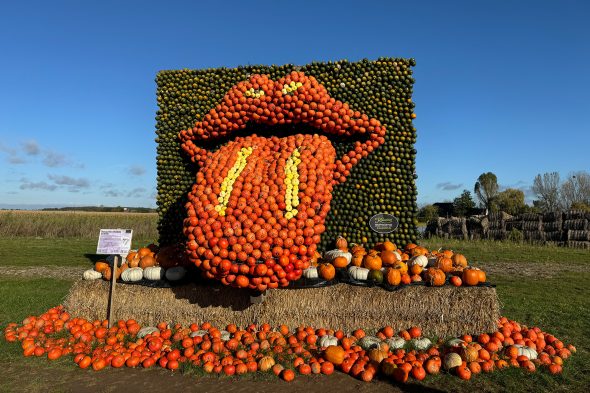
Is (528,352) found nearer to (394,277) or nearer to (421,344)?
(421,344)

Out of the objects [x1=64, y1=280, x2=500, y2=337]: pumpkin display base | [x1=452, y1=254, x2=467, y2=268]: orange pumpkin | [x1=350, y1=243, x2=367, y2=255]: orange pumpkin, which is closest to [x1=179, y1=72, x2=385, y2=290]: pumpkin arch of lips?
[x1=64, y1=280, x2=500, y2=337]: pumpkin display base

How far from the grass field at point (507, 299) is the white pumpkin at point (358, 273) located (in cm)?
170

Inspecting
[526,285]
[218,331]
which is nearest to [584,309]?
[526,285]

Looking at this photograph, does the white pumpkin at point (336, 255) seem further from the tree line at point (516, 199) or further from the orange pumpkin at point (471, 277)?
the tree line at point (516, 199)

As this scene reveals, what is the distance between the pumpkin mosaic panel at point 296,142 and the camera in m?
6.66

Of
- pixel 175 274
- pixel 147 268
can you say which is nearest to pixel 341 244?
pixel 175 274

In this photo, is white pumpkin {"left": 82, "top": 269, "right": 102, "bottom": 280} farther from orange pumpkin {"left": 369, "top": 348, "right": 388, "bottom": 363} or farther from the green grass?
the green grass

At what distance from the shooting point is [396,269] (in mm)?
6367

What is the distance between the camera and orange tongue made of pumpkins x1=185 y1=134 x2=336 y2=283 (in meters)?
5.76

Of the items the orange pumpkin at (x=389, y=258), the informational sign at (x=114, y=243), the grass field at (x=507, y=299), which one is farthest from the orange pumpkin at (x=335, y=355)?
the informational sign at (x=114, y=243)

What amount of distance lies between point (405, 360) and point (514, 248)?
1826 cm

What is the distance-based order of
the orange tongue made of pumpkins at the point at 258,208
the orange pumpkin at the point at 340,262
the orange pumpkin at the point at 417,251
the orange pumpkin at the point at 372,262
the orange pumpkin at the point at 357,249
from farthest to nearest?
the orange pumpkin at the point at 417,251 < the orange pumpkin at the point at 357,249 < the orange pumpkin at the point at 340,262 < the orange pumpkin at the point at 372,262 < the orange tongue made of pumpkins at the point at 258,208

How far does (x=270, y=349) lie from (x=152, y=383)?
1583 mm

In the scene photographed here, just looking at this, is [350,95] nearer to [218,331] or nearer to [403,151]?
[403,151]
